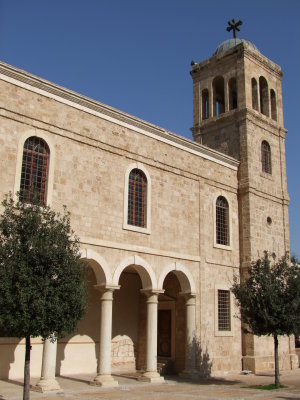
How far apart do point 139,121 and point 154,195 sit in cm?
297

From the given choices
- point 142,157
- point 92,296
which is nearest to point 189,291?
point 92,296

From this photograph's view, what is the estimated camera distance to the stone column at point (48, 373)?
1409 centimetres

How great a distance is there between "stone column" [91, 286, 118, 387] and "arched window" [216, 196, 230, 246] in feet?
23.2

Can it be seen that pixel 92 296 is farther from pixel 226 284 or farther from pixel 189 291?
pixel 226 284

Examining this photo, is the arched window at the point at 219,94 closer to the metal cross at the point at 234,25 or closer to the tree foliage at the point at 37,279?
the metal cross at the point at 234,25

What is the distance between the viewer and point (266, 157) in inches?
968

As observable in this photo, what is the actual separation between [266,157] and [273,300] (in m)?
9.82

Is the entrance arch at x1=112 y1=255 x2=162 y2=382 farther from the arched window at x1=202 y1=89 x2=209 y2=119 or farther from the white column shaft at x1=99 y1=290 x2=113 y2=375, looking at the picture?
the arched window at x1=202 y1=89 x2=209 y2=119

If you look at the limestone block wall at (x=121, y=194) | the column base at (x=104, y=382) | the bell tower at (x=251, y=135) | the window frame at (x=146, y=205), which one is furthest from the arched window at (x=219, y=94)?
the column base at (x=104, y=382)

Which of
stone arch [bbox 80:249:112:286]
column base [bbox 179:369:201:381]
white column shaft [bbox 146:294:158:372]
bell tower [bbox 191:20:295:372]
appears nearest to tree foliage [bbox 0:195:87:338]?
stone arch [bbox 80:249:112:286]

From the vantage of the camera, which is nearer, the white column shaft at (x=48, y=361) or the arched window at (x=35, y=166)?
the white column shaft at (x=48, y=361)

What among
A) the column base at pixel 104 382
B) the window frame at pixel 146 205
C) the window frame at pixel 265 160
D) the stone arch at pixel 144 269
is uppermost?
the window frame at pixel 265 160

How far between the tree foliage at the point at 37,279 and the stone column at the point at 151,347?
6.48 m

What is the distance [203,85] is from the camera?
26.2m
